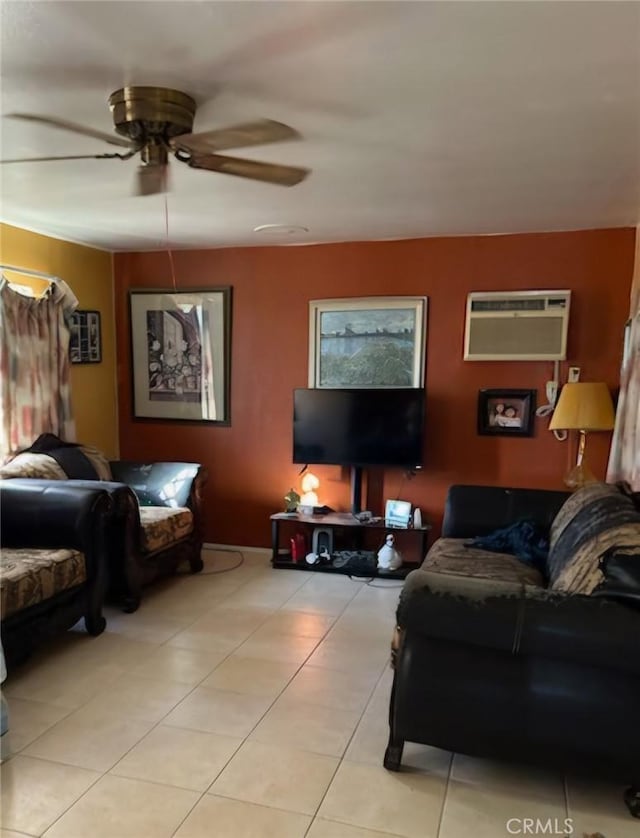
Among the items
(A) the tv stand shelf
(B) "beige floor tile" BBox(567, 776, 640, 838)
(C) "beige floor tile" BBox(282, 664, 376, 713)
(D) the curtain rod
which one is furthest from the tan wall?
(B) "beige floor tile" BBox(567, 776, 640, 838)

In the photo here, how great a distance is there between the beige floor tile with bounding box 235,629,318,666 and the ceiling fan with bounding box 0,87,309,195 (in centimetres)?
217

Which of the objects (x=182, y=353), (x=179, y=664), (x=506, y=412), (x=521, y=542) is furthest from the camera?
(x=182, y=353)

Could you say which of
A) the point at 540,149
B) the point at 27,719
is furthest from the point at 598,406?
the point at 27,719

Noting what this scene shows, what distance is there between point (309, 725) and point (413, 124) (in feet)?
7.66

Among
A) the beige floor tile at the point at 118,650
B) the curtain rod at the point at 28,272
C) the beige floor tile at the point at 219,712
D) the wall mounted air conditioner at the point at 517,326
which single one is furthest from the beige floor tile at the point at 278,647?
the curtain rod at the point at 28,272

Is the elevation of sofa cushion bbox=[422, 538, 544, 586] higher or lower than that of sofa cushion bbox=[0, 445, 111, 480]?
lower

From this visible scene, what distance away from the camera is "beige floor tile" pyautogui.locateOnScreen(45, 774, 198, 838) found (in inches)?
71.8

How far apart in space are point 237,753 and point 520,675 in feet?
3.50

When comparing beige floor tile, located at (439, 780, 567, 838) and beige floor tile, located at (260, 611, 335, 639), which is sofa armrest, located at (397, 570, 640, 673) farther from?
beige floor tile, located at (260, 611, 335, 639)

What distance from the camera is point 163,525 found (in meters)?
3.74

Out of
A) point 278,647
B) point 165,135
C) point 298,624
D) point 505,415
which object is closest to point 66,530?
point 278,647

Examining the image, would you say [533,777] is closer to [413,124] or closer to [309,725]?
[309,725]

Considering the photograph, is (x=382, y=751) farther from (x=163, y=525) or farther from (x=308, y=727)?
(x=163, y=525)

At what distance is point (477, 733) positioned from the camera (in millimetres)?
1974
